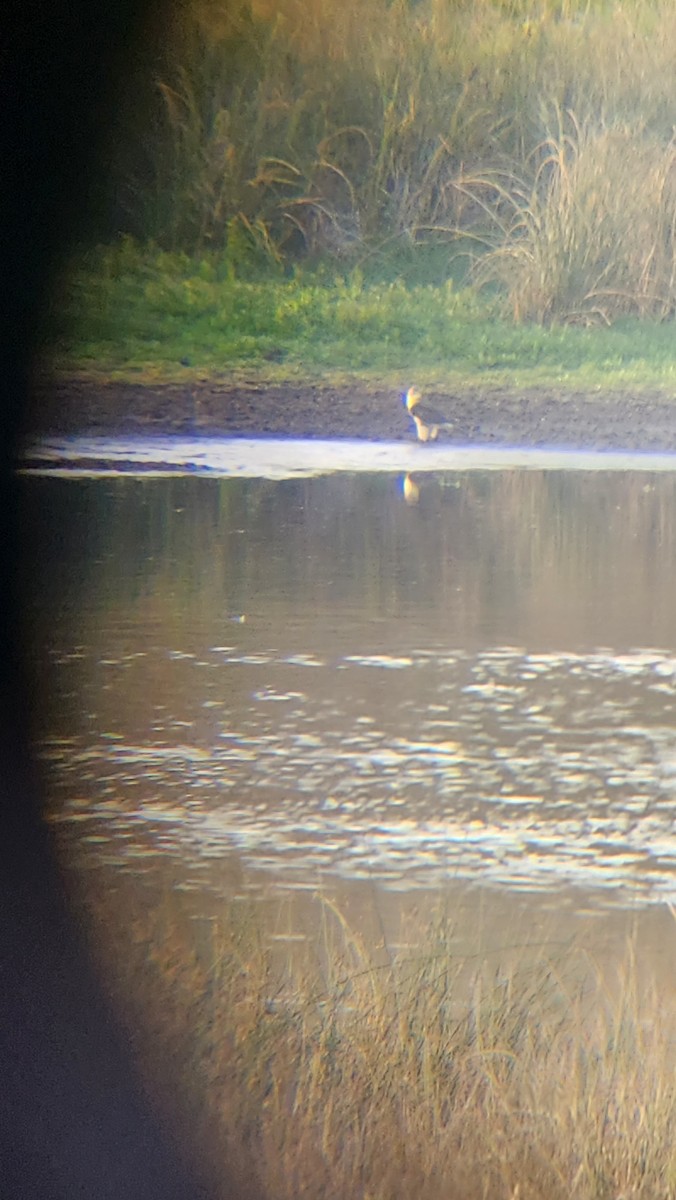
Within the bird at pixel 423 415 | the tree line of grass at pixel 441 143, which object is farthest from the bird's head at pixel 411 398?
the tree line of grass at pixel 441 143

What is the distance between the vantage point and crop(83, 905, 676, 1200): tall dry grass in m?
1.48

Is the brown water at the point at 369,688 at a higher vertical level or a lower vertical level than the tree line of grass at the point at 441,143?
lower

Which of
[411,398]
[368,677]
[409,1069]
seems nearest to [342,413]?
[411,398]

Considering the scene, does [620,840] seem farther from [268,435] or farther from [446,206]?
[446,206]

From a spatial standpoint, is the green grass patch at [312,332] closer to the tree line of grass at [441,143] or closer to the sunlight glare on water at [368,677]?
the tree line of grass at [441,143]

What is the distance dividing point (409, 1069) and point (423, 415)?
2.64ft

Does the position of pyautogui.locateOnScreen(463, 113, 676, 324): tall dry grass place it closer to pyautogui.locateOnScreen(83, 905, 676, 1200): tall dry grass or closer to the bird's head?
the bird's head

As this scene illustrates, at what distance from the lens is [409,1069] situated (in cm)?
153

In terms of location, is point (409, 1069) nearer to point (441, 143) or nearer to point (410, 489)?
point (410, 489)

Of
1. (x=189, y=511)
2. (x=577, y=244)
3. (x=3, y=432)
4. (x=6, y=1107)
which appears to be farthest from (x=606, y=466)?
(x=6, y=1107)

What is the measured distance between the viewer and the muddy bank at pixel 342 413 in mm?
1664

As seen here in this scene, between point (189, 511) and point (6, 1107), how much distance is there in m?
0.80

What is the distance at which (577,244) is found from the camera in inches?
64.3

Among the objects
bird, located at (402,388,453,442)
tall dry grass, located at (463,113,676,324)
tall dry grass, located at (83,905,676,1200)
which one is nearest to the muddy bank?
bird, located at (402,388,453,442)
